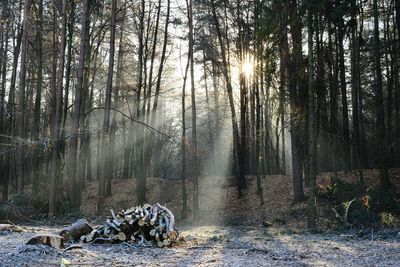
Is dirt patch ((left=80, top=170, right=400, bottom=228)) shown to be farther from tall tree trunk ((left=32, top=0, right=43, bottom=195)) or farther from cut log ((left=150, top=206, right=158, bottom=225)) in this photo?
cut log ((left=150, top=206, right=158, bottom=225))

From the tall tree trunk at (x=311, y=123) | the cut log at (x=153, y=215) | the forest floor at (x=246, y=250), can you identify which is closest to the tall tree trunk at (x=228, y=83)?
the forest floor at (x=246, y=250)

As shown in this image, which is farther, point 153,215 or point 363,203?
point 363,203

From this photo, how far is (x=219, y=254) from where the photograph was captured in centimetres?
768

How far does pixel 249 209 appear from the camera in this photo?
63.3 feet

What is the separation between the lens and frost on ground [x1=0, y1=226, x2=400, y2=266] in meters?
6.68

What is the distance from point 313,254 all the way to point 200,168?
23870mm

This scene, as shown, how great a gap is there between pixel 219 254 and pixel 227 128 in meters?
22.6

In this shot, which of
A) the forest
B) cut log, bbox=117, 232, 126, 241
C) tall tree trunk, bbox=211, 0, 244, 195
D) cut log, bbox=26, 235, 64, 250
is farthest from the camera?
tall tree trunk, bbox=211, 0, 244, 195

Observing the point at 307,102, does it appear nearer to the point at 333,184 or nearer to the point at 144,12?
the point at 333,184

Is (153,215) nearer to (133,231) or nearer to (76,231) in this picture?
(133,231)

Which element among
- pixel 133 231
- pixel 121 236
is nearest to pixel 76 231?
pixel 121 236

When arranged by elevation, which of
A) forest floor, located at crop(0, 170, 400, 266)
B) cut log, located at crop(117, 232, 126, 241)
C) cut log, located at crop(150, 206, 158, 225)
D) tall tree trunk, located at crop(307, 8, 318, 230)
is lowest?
forest floor, located at crop(0, 170, 400, 266)

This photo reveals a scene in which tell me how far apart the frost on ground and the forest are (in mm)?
63

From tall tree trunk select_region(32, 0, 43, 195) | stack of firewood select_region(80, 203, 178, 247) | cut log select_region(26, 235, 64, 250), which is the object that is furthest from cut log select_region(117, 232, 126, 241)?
tall tree trunk select_region(32, 0, 43, 195)
